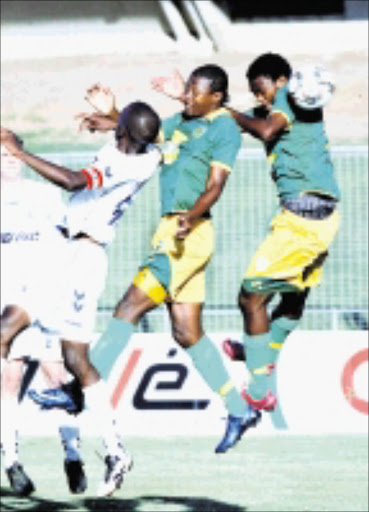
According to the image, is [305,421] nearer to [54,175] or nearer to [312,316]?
[312,316]

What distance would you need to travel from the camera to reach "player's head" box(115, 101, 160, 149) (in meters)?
12.3

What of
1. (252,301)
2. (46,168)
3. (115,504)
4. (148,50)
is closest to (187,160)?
(252,301)

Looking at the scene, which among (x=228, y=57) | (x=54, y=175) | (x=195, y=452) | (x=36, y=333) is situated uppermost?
(x=228, y=57)

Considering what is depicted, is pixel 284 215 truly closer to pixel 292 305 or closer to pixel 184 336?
pixel 292 305

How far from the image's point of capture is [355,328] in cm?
2308

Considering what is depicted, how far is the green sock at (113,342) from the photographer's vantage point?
41.4 ft

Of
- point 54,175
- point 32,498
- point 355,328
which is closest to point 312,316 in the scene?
point 355,328

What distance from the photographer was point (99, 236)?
12984 mm

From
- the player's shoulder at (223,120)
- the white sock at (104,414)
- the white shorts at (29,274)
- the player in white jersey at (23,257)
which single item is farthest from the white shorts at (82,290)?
the white shorts at (29,274)

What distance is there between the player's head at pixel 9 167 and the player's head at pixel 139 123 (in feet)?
10.5

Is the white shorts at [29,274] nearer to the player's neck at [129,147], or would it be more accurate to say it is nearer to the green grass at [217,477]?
the green grass at [217,477]

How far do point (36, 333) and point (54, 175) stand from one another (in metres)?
7.82

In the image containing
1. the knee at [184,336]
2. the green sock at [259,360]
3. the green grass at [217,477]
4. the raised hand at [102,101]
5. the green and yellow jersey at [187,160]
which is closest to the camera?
the raised hand at [102,101]

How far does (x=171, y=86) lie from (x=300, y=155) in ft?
3.25
